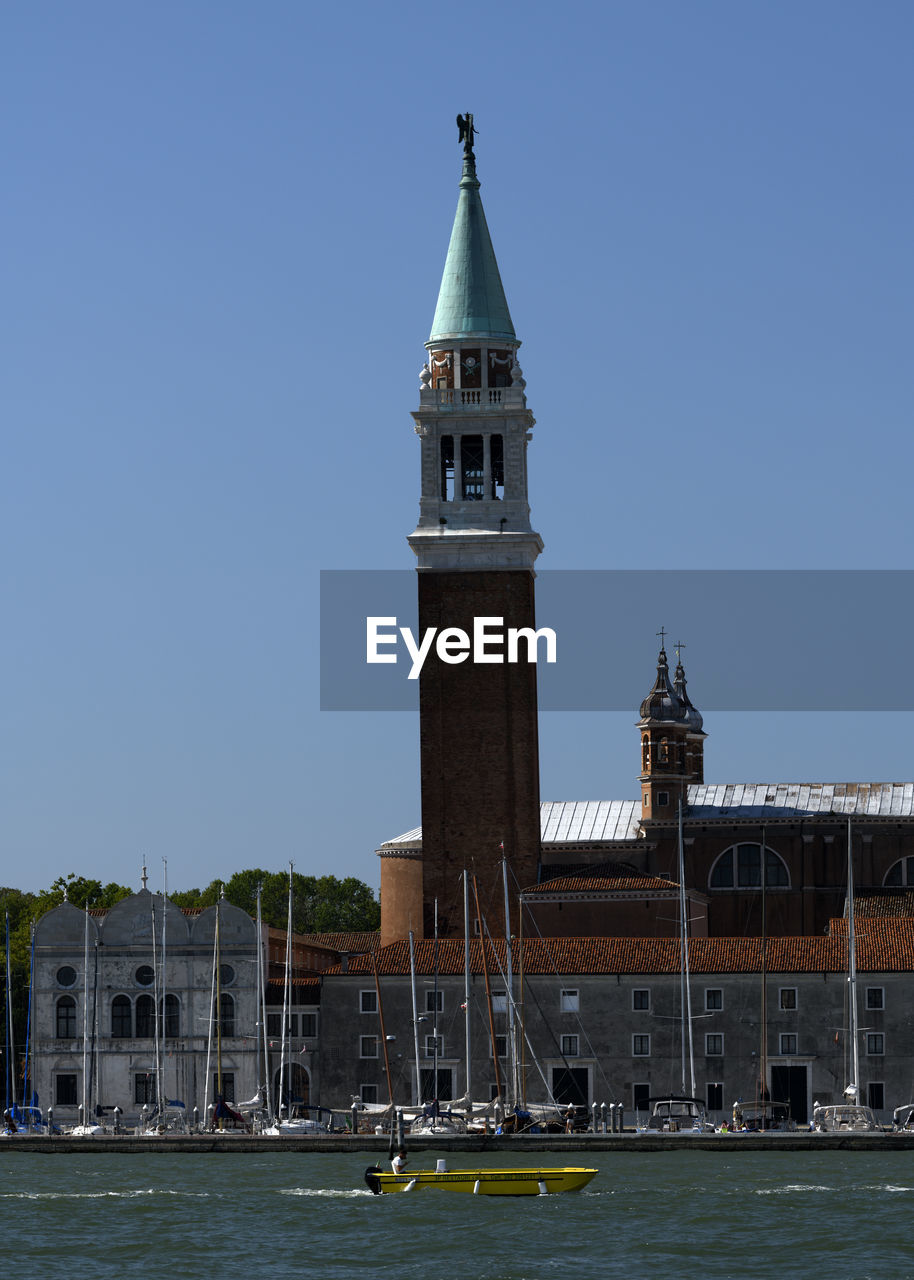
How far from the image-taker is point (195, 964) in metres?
77.2

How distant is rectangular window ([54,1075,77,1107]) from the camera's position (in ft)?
250

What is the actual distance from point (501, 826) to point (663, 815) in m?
11.8

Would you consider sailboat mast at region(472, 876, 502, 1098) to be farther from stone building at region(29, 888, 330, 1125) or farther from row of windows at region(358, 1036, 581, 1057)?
stone building at region(29, 888, 330, 1125)

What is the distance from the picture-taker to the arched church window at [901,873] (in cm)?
8700

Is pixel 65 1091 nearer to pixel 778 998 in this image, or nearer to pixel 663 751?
pixel 778 998

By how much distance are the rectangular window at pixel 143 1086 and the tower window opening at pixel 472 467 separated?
65.0 ft

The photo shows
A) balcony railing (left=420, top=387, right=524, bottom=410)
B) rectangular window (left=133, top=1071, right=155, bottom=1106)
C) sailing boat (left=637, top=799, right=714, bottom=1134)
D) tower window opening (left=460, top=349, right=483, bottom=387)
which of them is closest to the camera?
sailing boat (left=637, top=799, right=714, bottom=1134)

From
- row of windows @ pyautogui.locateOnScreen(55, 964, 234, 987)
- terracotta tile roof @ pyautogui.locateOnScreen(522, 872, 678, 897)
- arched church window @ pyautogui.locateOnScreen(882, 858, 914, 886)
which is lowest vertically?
row of windows @ pyautogui.locateOnScreen(55, 964, 234, 987)

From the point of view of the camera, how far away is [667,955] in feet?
244

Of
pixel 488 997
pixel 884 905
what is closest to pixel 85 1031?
pixel 488 997

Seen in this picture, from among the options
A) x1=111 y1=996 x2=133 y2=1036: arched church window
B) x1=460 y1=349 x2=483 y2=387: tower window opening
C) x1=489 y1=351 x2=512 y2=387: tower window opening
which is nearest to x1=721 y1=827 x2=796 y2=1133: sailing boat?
x1=111 y1=996 x2=133 y2=1036: arched church window

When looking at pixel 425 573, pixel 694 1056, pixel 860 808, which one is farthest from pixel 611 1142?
pixel 860 808

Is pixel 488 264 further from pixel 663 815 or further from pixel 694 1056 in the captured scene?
pixel 694 1056

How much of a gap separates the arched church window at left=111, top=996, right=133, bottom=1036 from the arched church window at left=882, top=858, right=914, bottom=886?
25.9 m
